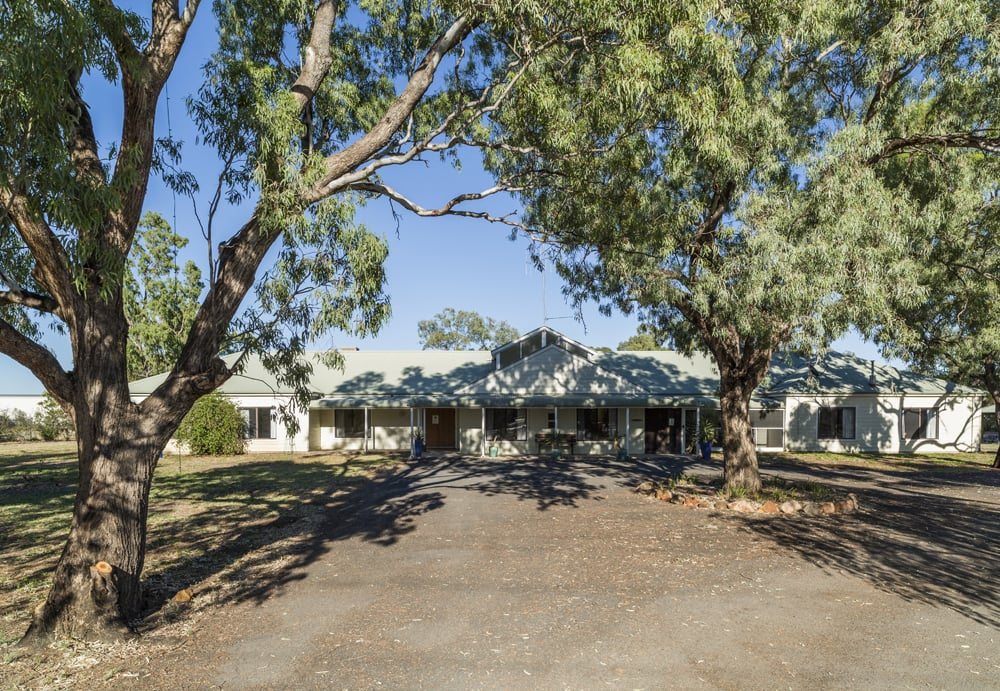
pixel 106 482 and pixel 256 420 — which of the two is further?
pixel 256 420

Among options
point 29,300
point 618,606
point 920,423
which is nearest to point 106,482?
point 29,300

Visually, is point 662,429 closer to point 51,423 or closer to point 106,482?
point 106,482

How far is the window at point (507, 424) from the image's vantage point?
977 inches

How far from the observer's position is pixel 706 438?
77.7ft

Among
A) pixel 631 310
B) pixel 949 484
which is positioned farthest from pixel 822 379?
pixel 631 310

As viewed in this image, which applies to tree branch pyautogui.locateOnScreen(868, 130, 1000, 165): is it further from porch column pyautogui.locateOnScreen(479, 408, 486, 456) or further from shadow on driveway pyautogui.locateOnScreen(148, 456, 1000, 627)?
porch column pyautogui.locateOnScreen(479, 408, 486, 456)

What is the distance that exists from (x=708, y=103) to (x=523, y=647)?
7.75 meters

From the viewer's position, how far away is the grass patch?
27.3ft

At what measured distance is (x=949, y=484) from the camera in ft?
54.2

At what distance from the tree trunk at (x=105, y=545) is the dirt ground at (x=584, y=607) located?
1.20ft

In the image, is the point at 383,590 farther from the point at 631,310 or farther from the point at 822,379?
the point at 822,379

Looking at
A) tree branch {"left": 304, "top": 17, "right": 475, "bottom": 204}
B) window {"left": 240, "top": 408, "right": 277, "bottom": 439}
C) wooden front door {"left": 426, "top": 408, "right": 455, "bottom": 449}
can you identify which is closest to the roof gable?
wooden front door {"left": 426, "top": 408, "right": 455, "bottom": 449}

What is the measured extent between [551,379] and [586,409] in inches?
76.3

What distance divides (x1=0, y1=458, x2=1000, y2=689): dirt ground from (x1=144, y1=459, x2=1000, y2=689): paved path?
0.03 meters
